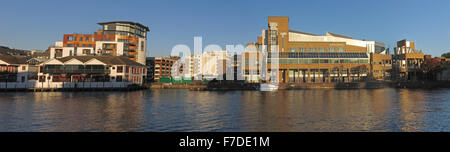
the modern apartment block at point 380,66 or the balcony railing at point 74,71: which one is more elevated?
the modern apartment block at point 380,66

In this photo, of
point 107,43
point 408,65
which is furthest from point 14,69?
point 408,65

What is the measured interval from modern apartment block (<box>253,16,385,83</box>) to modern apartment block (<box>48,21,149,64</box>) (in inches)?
2665

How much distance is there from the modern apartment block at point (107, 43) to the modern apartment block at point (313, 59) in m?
67.7

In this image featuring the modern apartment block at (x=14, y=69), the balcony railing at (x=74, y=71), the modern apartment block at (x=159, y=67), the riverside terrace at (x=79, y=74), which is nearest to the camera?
the balcony railing at (x=74, y=71)

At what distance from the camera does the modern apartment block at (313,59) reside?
4889 inches

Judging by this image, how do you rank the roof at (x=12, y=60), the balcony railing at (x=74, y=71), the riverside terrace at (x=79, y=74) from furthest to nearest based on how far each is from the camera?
the roof at (x=12, y=60)
the riverside terrace at (x=79, y=74)
the balcony railing at (x=74, y=71)

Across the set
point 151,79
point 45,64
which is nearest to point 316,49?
Result: point 151,79

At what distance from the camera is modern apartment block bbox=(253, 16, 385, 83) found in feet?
407

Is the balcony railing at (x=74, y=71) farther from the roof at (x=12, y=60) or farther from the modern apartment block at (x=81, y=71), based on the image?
the roof at (x=12, y=60)

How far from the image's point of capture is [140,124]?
1120 inches

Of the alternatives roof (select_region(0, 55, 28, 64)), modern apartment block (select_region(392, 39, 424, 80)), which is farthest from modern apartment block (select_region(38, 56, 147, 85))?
modern apartment block (select_region(392, 39, 424, 80))

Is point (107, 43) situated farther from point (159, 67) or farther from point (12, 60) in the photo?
point (159, 67)

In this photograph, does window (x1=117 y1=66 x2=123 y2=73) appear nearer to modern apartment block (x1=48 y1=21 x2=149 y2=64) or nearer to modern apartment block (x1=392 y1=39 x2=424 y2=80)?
modern apartment block (x1=48 y1=21 x2=149 y2=64)

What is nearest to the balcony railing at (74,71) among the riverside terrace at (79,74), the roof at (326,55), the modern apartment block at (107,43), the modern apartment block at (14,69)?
the riverside terrace at (79,74)
